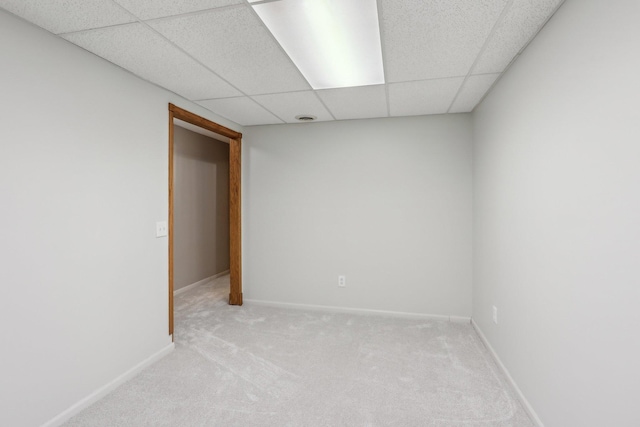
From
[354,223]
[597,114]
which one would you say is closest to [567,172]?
[597,114]

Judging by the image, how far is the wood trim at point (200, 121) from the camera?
8.73ft

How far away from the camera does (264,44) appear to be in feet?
5.94

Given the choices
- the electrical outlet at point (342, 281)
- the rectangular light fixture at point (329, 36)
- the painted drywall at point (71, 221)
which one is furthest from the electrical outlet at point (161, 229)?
the electrical outlet at point (342, 281)

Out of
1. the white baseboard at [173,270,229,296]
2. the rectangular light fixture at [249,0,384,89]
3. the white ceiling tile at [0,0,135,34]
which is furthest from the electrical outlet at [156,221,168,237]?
the white baseboard at [173,270,229,296]

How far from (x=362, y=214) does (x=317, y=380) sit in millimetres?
1823

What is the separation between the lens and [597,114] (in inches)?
48.1

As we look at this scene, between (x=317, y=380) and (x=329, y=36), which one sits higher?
(x=329, y=36)

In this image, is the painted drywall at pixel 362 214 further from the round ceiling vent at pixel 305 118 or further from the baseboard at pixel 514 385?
the baseboard at pixel 514 385

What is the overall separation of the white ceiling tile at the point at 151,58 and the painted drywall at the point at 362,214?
131 cm

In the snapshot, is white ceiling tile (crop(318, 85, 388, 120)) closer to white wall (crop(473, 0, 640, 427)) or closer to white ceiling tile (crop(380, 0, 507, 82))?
white ceiling tile (crop(380, 0, 507, 82))

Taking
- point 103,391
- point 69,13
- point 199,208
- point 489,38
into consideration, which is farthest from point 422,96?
point 199,208

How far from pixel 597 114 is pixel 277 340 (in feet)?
8.79

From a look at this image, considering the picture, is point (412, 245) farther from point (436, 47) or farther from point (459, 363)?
point (436, 47)

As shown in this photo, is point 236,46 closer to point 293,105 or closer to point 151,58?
point 151,58
